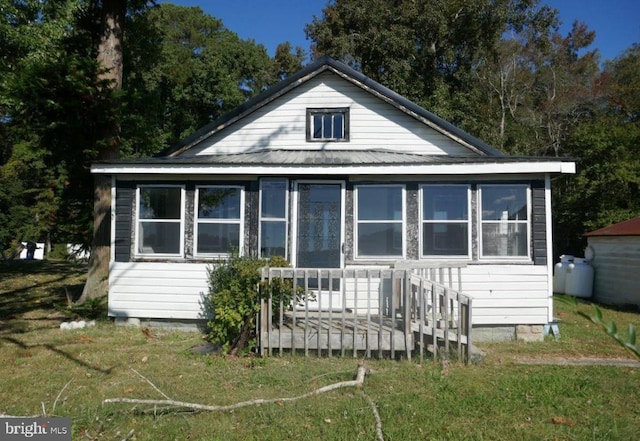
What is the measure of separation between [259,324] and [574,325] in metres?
6.75

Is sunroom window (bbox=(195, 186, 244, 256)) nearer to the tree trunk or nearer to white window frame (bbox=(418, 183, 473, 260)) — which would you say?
white window frame (bbox=(418, 183, 473, 260))

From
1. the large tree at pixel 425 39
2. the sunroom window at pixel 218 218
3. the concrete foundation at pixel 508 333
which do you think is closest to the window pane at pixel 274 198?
the sunroom window at pixel 218 218

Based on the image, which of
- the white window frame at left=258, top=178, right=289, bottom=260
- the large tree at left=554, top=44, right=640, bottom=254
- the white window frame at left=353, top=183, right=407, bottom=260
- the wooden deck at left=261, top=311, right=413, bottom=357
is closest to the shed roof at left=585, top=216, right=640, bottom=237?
the large tree at left=554, top=44, right=640, bottom=254

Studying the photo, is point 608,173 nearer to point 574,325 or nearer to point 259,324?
point 574,325

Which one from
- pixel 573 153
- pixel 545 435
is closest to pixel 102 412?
pixel 545 435

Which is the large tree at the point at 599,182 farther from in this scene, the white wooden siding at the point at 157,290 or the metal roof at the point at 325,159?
the white wooden siding at the point at 157,290

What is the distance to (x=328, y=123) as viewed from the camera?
36.2 ft

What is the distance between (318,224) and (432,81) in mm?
19876

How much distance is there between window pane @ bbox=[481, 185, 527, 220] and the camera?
8680 millimetres

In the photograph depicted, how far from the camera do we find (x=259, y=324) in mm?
7125

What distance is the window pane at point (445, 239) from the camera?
879cm

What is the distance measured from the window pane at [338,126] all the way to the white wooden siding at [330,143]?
0.22m

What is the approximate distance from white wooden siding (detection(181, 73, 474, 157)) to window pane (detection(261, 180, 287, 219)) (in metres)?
1.94

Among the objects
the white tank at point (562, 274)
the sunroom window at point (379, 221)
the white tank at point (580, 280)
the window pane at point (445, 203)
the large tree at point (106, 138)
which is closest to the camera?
the window pane at point (445, 203)
